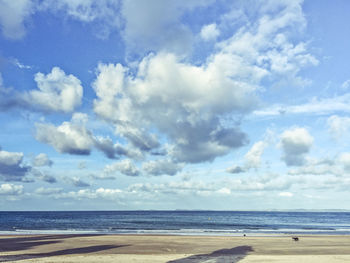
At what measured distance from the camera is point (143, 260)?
80.8 ft

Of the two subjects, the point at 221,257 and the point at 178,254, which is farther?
the point at 178,254

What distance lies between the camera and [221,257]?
1050 inches

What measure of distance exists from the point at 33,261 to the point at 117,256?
21.4 ft

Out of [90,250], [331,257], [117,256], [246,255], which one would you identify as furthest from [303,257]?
[90,250]

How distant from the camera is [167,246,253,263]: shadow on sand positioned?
24750 mm

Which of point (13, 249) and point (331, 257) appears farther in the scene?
point (13, 249)

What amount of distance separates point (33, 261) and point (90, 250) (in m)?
7.82

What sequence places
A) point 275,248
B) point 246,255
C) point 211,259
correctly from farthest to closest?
1. point 275,248
2. point 246,255
3. point 211,259

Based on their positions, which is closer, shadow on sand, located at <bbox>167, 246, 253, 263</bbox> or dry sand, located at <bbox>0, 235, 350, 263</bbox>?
shadow on sand, located at <bbox>167, 246, 253, 263</bbox>

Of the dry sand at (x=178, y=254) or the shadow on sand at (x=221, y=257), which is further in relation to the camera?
the dry sand at (x=178, y=254)

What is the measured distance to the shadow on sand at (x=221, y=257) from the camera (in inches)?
974

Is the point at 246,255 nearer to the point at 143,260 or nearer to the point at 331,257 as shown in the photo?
the point at 331,257

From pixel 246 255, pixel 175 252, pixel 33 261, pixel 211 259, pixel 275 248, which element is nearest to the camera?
pixel 33 261

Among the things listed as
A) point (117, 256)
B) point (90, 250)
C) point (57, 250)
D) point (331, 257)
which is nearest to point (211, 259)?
point (117, 256)
